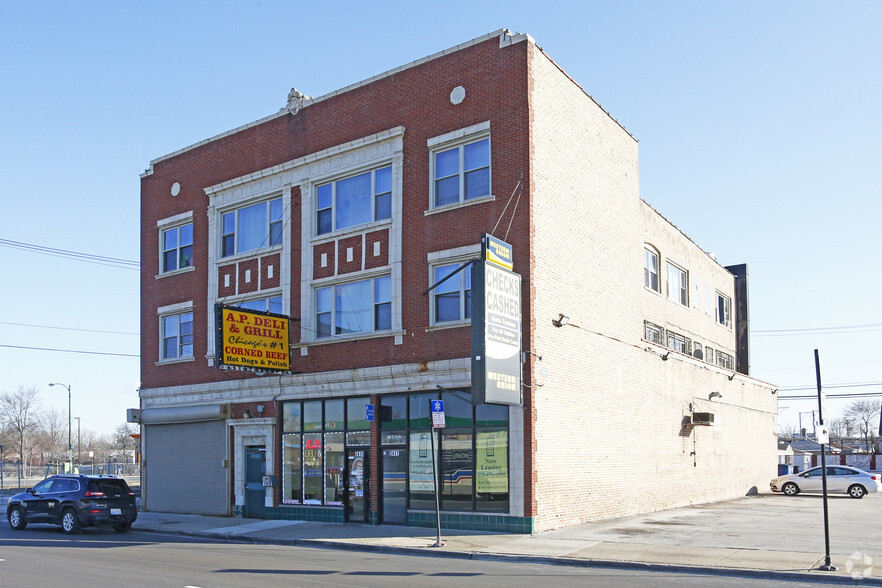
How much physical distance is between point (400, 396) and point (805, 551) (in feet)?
33.4

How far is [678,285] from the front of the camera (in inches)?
1284

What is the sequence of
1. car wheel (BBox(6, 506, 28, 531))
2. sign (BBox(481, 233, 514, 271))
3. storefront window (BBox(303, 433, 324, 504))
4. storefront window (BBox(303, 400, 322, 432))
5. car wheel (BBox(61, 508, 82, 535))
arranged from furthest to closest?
storefront window (BBox(303, 400, 322, 432)) < storefront window (BBox(303, 433, 324, 504)) < car wheel (BBox(6, 506, 28, 531)) < car wheel (BBox(61, 508, 82, 535)) < sign (BBox(481, 233, 514, 271))

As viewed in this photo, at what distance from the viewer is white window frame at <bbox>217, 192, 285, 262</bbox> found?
1006 inches

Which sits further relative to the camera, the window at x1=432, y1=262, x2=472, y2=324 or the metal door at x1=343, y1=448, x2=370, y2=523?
the metal door at x1=343, y1=448, x2=370, y2=523

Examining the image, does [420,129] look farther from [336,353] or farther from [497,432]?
[497,432]

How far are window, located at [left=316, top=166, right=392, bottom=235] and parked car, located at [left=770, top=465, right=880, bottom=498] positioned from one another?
2233 cm

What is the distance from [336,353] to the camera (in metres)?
23.5

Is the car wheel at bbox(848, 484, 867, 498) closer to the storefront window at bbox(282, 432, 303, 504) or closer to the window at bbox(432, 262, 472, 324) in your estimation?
the window at bbox(432, 262, 472, 324)

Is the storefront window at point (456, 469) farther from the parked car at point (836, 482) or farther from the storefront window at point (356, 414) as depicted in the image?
the parked car at point (836, 482)

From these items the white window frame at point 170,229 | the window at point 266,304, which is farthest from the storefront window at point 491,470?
the white window frame at point 170,229

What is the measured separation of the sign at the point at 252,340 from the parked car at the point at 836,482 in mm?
22978

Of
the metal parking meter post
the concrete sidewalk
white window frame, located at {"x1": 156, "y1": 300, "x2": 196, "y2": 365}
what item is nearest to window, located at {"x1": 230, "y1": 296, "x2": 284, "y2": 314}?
white window frame, located at {"x1": 156, "y1": 300, "x2": 196, "y2": 365}

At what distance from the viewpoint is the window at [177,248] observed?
2853 cm

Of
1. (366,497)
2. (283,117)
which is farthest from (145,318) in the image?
(366,497)
